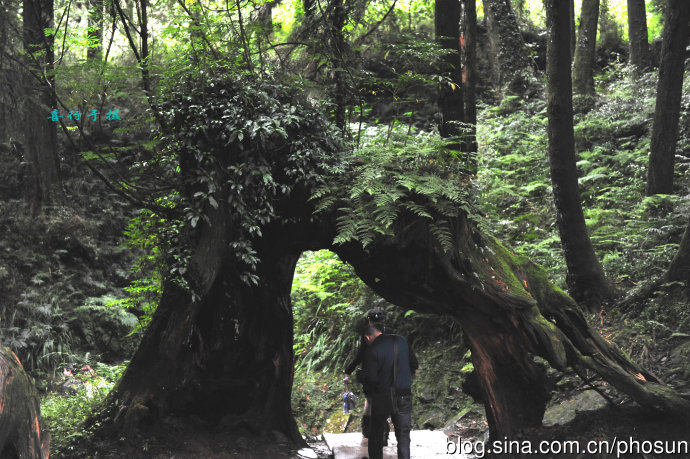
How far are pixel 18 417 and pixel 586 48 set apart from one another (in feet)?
57.8

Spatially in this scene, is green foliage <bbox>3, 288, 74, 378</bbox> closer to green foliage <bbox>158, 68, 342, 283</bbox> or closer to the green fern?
green foliage <bbox>158, 68, 342, 283</bbox>

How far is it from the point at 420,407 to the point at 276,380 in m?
3.64

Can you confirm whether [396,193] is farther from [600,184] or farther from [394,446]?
[600,184]

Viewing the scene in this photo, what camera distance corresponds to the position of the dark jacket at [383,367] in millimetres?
6035

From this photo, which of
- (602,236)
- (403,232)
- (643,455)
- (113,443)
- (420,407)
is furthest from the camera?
(602,236)

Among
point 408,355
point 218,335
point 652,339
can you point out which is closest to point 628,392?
point 652,339

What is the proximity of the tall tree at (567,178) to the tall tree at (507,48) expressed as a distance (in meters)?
9.74

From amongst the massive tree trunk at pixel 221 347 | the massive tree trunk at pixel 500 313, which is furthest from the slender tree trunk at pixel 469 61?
the massive tree trunk at pixel 221 347

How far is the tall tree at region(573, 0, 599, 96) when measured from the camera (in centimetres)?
1656

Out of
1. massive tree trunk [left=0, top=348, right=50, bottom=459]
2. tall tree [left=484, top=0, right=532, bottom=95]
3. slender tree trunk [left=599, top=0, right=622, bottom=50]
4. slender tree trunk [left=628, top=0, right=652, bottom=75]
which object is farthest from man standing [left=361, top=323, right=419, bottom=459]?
slender tree trunk [left=599, top=0, right=622, bottom=50]

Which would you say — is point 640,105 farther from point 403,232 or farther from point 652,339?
point 403,232

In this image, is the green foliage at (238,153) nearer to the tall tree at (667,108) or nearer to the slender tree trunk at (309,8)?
the slender tree trunk at (309,8)

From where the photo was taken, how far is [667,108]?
427 inches

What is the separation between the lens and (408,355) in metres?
6.31
